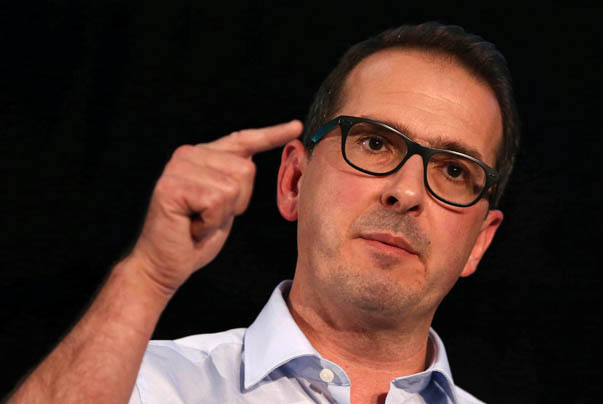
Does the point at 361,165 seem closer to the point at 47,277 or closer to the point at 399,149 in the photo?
the point at 399,149

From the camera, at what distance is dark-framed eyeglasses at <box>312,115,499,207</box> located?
1755 millimetres


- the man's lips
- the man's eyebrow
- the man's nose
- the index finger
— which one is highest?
the index finger

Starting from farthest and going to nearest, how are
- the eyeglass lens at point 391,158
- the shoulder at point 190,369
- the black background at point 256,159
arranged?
the black background at point 256,159 → the eyeglass lens at point 391,158 → the shoulder at point 190,369

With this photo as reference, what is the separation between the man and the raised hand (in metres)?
0.42

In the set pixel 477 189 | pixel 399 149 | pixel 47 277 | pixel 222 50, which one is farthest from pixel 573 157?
pixel 47 277

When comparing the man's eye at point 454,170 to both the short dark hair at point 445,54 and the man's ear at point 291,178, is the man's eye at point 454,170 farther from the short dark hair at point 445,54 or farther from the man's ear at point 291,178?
the man's ear at point 291,178

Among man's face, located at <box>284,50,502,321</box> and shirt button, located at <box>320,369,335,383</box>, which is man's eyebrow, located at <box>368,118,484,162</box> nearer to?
man's face, located at <box>284,50,502,321</box>

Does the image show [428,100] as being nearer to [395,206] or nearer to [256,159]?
[395,206]

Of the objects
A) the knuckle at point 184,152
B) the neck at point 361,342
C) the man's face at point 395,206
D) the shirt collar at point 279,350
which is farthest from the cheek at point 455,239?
the knuckle at point 184,152

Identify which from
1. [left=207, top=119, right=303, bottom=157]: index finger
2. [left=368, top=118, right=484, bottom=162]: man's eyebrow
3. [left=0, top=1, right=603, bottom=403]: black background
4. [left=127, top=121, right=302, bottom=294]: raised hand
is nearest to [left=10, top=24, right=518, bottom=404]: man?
[left=368, top=118, right=484, bottom=162]: man's eyebrow

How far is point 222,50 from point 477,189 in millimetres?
984

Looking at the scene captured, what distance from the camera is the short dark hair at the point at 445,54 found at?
2.02 metres

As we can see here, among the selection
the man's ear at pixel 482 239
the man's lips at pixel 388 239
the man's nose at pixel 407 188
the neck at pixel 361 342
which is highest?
the man's nose at pixel 407 188

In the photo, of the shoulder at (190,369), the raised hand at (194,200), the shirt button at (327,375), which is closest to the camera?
the raised hand at (194,200)
